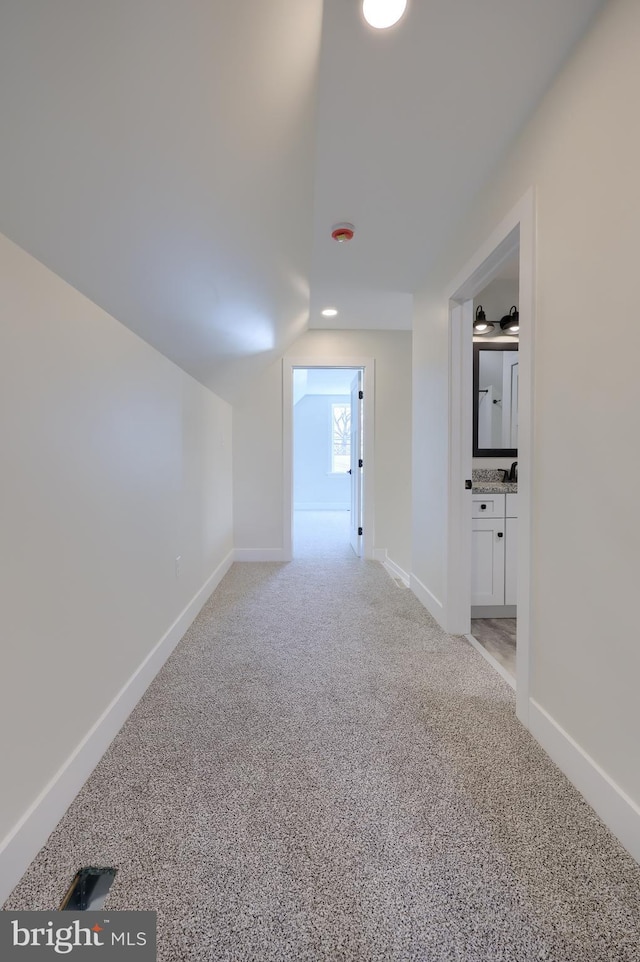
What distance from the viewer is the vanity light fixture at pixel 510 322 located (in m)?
2.97

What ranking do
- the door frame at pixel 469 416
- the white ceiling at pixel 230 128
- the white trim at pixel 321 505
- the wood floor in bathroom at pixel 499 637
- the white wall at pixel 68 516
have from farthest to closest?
1. the white trim at pixel 321 505
2. the wood floor in bathroom at pixel 499 637
3. the door frame at pixel 469 416
4. the white wall at pixel 68 516
5. the white ceiling at pixel 230 128

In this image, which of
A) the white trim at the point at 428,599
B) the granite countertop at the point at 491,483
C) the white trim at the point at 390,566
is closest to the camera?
the white trim at the point at 428,599

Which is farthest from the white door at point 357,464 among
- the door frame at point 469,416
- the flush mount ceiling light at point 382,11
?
the flush mount ceiling light at point 382,11

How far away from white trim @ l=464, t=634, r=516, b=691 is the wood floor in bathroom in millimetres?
37

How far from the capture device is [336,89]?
1.44 meters

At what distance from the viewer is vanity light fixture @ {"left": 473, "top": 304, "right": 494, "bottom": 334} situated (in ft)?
9.80

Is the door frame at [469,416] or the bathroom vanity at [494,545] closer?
the door frame at [469,416]

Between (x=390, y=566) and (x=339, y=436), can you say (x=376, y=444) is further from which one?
(x=339, y=436)

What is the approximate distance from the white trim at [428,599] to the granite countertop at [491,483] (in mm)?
718

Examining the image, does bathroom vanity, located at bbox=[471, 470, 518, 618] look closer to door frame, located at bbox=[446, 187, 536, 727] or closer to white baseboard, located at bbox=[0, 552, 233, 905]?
door frame, located at bbox=[446, 187, 536, 727]

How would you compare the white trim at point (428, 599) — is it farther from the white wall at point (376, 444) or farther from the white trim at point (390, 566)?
the white wall at point (376, 444)

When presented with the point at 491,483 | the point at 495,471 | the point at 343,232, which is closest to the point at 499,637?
the point at 491,483

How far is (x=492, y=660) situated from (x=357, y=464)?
2741mm

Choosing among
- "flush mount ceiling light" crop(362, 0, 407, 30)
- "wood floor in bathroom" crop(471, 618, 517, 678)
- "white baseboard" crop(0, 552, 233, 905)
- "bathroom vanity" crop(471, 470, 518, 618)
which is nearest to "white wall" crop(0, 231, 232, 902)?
"white baseboard" crop(0, 552, 233, 905)
